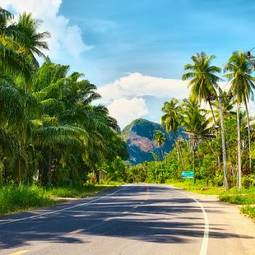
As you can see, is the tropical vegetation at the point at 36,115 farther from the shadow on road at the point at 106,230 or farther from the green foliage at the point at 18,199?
the shadow on road at the point at 106,230

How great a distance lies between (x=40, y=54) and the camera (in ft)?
144

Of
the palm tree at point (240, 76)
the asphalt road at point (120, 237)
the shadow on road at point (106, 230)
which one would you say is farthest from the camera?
the palm tree at point (240, 76)

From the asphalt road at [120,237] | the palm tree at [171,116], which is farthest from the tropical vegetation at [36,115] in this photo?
the palm tree at [171,116]

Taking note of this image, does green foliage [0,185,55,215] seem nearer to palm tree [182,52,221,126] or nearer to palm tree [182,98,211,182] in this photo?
palm tree [182,52,221,126]

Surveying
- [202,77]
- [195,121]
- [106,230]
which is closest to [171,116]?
[195,121]

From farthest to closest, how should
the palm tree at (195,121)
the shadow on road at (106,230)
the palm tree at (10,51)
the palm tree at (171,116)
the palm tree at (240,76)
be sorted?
the palm tree at (171,116), the palm tree at (195,121), the palm tree at (240,76), the palm tree at (10,51), the shadow on road at (106,230)

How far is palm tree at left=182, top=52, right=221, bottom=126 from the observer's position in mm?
58156

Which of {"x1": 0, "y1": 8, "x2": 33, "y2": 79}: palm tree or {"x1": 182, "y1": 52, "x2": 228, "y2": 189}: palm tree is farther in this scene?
{"x1": 182, "y1": 52, "x2": 228, "y2": 189}: palm tree

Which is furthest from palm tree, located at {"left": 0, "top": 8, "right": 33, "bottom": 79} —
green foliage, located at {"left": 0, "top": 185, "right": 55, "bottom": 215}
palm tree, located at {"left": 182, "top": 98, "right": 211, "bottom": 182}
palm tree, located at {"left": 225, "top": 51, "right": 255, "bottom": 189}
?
palm tree, located at {"left": 182, "top": 98, "right": 211, "bottom": 182}

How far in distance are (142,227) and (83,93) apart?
39.7 meters

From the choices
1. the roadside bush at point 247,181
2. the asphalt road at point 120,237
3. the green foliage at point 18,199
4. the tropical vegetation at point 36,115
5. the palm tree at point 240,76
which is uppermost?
the palm tree at point 240,76

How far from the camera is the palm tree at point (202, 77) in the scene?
58.2 m

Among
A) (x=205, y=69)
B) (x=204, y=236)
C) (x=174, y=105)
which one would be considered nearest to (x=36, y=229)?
(x=204, y=236)

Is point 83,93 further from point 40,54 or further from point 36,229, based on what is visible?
point 36,229
